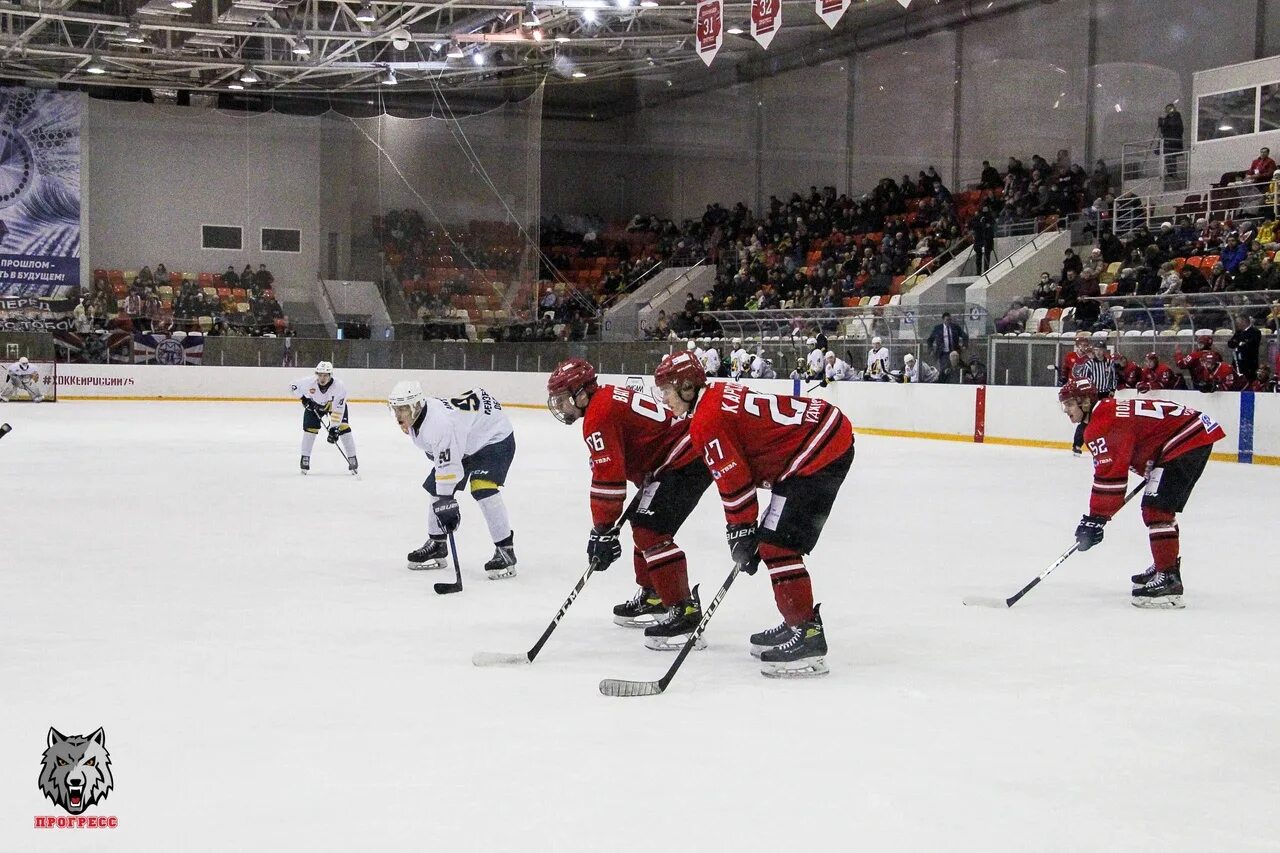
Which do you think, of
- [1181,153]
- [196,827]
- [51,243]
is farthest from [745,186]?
[196,827]

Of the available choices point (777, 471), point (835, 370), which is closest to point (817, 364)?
point (835, 370)

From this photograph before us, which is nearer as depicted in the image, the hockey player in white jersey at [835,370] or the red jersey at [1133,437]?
the red jersey at [1133,437]

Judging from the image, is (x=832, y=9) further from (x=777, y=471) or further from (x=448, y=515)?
(x=777, y=471)

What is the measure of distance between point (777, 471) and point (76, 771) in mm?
2151

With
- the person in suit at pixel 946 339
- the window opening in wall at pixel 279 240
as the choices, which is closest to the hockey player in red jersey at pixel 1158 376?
the person in suit at pixel 946 339

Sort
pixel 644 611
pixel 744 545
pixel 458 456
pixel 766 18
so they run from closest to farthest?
pixel 744 545
pixel 644 611
pixel 458 456
pixel 766 18

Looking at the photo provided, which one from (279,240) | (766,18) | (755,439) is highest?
(766,18)

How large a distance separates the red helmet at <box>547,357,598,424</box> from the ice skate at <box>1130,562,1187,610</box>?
2.48 metres

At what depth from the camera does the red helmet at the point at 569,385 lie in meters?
4.56

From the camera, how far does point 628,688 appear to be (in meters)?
3.72

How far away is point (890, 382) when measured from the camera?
16516 mm

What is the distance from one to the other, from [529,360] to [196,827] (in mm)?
19555

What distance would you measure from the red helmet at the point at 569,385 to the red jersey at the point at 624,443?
85 millimetres

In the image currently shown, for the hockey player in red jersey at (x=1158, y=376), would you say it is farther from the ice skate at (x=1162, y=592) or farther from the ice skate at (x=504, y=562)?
the ice skate at (x=504, y=562)
